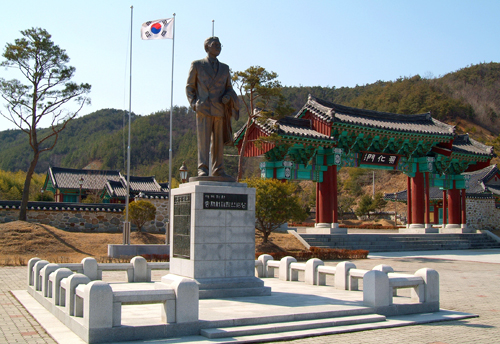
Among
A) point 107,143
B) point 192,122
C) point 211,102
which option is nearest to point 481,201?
point 211,102

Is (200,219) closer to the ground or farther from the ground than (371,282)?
farther from the ground

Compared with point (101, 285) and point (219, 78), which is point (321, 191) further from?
point (101, 285)

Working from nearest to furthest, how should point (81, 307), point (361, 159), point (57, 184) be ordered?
point (81, 307)
point (361, 159)
point (57, 184)

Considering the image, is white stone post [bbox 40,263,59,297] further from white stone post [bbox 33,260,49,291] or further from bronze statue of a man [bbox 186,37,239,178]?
bronze statue of a man [bbox 186,37,239,178]

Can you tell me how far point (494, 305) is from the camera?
9016 mm

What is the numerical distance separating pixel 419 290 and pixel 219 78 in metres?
5.48

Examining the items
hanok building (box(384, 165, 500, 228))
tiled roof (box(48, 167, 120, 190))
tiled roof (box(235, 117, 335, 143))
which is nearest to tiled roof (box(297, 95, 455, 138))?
tiled roof (box(235, 117, 335, 143))

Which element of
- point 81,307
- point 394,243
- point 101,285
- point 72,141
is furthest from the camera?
point 72,141

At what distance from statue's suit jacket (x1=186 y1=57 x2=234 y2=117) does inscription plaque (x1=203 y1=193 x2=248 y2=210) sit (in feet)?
5.66

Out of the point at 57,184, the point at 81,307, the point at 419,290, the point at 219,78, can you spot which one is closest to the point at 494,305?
the point at 419,290

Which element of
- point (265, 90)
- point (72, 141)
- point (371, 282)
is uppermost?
point (72, 141)

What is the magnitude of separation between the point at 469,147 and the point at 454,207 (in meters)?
4.57

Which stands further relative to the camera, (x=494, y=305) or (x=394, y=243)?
(x=394, y=243)

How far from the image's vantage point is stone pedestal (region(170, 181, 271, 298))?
319 inches
